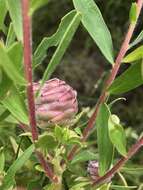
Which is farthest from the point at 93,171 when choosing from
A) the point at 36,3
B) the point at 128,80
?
the point at 36,3

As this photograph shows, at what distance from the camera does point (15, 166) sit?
2.09ft

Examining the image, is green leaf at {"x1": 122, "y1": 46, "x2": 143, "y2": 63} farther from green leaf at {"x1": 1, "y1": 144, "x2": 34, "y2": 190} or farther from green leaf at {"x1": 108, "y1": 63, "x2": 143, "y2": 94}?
green leaf at {"x1": 1, "y1": 144, "x2": 34, "y2": 190}

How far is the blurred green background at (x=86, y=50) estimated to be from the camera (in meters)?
1.83

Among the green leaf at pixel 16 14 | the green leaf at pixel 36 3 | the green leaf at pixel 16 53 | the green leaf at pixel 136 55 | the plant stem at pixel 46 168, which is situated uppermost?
the green leaf at pixel 36 3

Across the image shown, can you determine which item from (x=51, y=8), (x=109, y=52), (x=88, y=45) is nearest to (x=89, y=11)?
(x=109, y=52)

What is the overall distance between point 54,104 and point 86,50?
4.44 ft

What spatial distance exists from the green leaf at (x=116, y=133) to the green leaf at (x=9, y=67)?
0.11m

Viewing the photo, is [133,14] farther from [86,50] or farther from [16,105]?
[86,50]

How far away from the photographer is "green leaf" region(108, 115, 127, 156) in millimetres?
589

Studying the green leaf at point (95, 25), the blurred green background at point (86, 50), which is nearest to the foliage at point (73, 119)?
the green leaf at point (95, 25)

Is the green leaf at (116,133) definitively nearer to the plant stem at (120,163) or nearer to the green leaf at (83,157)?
the plant stem at (120,163)

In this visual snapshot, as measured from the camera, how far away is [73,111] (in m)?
0.61

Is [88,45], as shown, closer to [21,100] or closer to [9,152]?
[9,152]

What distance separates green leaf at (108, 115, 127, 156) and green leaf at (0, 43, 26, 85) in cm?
11
